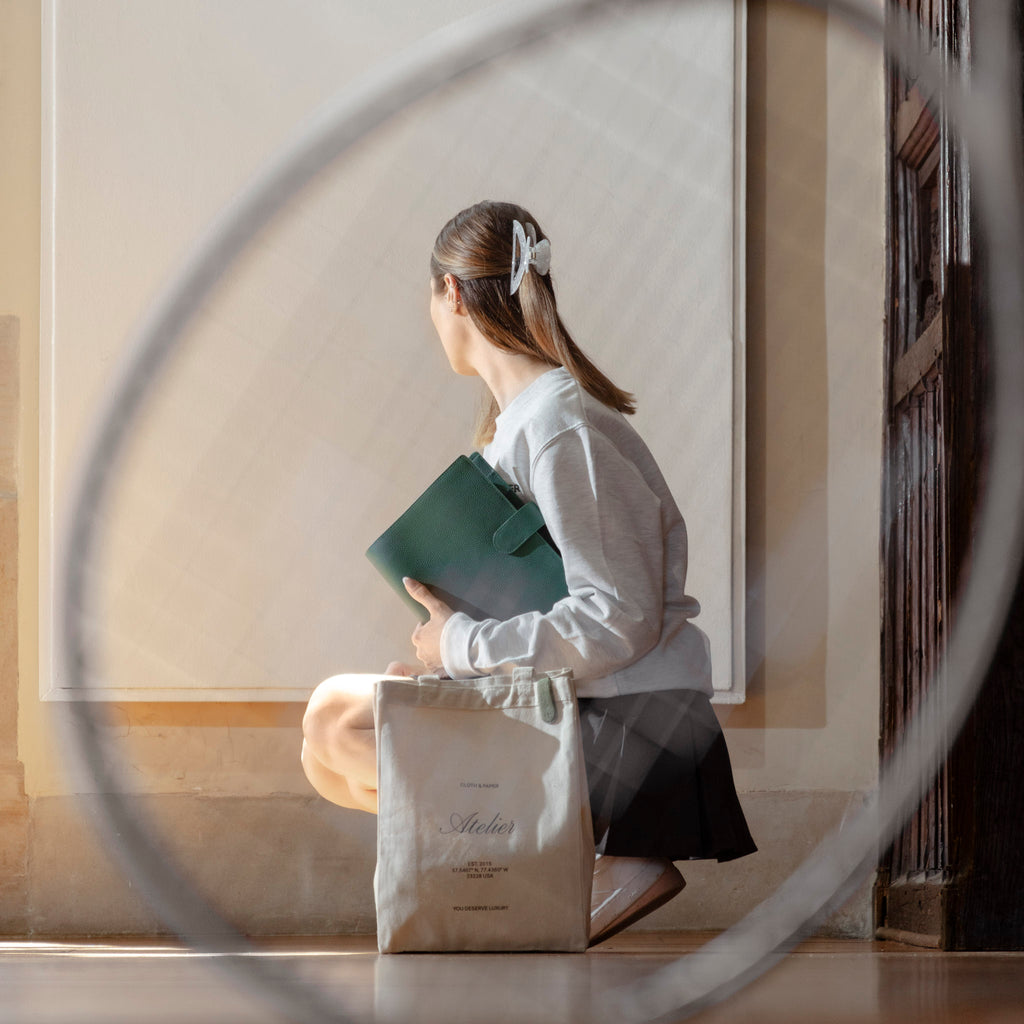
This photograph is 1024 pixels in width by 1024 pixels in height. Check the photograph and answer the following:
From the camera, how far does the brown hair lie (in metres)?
0.60

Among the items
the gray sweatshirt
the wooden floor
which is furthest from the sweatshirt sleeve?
the wooden floor

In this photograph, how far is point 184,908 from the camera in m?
0.61

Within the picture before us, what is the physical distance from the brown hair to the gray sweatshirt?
0.12ft

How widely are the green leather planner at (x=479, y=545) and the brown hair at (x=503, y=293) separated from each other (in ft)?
0.26

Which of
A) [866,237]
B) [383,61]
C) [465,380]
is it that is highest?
[383,61]

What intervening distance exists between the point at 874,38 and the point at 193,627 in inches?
22.9

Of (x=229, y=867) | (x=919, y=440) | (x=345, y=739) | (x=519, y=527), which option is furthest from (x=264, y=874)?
(x=919, y=440)

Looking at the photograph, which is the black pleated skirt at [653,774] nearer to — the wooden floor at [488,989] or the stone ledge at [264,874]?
the wooden floor at [488,989]

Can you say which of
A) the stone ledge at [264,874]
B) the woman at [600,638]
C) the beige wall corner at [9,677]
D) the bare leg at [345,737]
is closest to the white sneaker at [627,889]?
the woman at [600,638]

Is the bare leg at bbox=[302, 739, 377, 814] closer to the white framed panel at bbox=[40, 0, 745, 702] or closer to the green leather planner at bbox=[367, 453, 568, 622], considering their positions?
the green leather planner at bbox=[367, 453, 568, 622]

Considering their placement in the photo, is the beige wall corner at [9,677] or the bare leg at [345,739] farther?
the beige wall corner at [9,677]

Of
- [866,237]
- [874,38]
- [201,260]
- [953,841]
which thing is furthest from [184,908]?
[866,237]

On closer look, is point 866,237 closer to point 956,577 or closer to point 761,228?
point 761,228

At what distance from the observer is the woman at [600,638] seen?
535 millimetres
